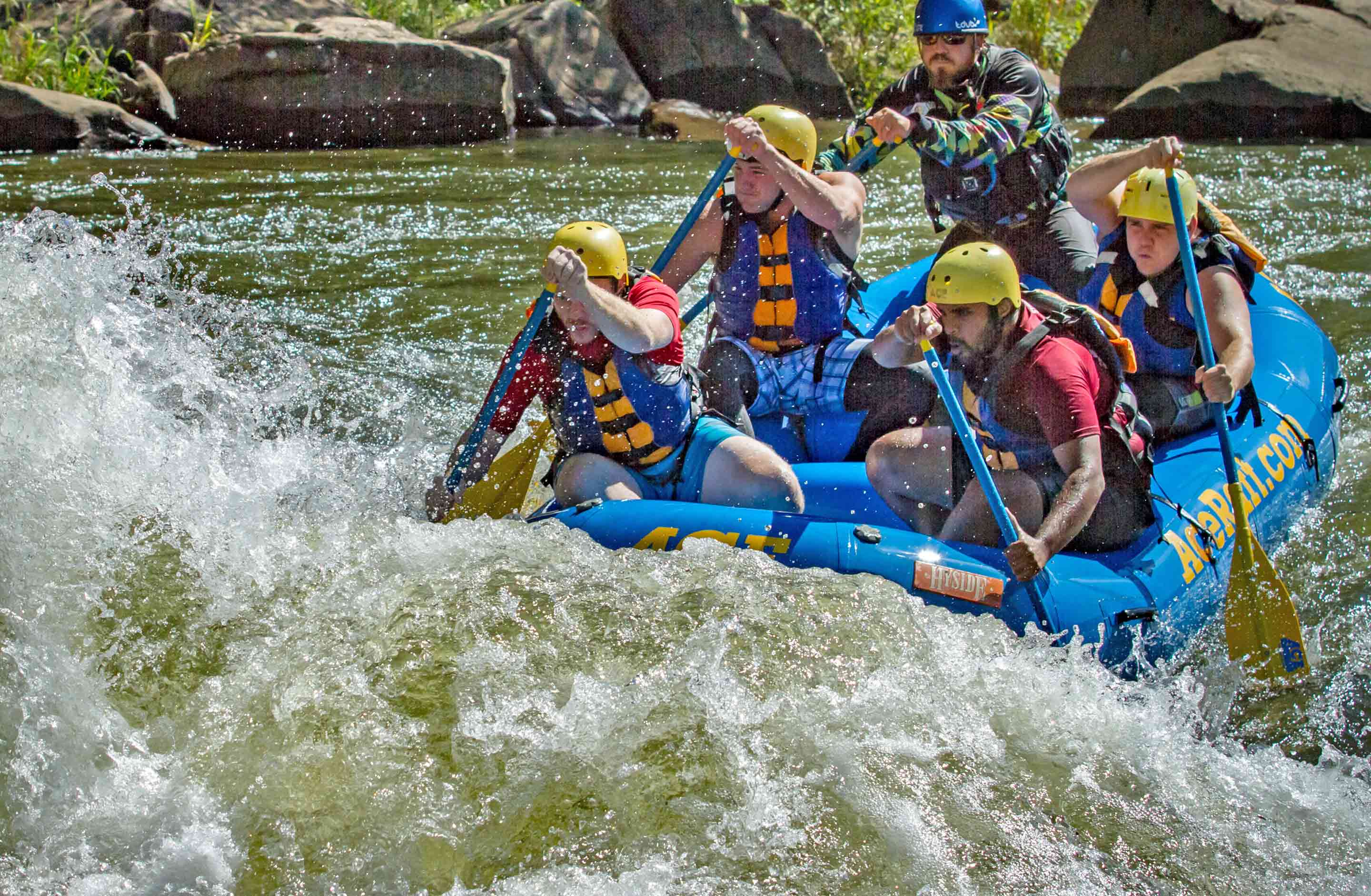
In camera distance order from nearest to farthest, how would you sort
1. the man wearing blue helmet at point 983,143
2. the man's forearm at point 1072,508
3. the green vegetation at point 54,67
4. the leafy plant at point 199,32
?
the man's forearm at point 1072,508 → the man wearing blue helmet at point 983,143 → the green vegetation at point 54,67 → the leafy plant at point 199,32

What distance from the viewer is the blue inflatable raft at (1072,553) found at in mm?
3547

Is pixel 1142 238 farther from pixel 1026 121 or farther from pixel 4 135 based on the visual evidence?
pixel 4 135

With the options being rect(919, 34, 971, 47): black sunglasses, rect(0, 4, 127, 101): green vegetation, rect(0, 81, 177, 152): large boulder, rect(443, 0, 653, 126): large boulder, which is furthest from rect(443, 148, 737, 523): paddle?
rect(443, 0, 653, 126): large boulder

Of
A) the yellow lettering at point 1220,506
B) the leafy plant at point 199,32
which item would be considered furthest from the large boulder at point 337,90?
the yellow lettering at point 1220,506

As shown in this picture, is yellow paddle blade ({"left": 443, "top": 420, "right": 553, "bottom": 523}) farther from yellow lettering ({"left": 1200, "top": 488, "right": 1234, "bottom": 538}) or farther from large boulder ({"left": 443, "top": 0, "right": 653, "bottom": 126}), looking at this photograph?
large boulder ({"left": 443, "top": 0, "right": 653, "bottom": 126})

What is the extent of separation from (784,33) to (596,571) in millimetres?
12459

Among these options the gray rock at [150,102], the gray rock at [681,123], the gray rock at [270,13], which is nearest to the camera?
the gray rock at [150,102]

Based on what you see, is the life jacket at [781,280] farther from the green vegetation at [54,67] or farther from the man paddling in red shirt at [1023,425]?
the green vegetation at [54,67]

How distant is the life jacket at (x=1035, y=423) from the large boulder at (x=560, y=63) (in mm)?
10737

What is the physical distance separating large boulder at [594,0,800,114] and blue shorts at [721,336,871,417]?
413 inches

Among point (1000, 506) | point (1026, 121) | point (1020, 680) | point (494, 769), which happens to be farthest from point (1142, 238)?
point (494, 769)

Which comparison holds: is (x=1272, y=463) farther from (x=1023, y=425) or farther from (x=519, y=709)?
(x=519, y=709)

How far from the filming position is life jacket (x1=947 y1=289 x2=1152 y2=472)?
3641 millimetres

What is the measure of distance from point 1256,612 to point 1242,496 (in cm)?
41
